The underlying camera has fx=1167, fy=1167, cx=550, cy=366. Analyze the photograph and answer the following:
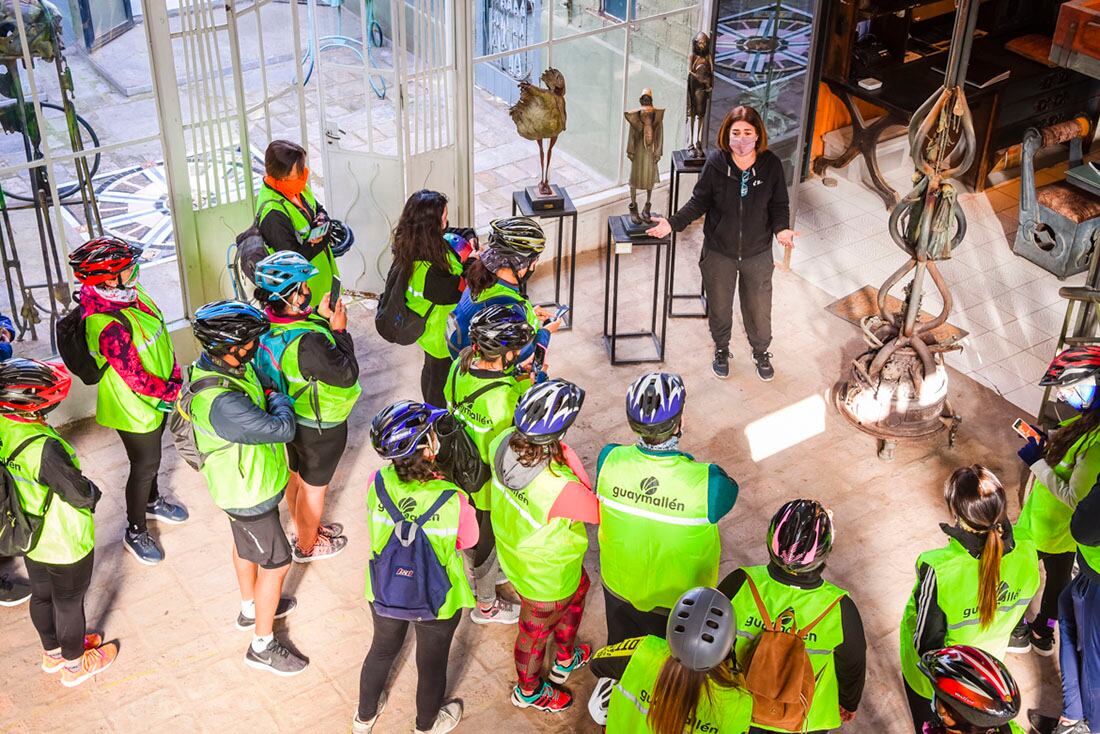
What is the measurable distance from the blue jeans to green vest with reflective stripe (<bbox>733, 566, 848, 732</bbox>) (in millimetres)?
1243

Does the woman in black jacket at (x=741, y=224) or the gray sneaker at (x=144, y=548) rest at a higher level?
the woman in black jacket at (x=741, y=224)

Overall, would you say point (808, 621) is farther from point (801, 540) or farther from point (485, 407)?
point (485, 407)

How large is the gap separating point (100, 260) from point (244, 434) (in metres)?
1.11

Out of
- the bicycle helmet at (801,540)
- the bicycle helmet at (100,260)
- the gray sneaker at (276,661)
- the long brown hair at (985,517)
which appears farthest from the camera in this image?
the gray sneaker at (276,661)

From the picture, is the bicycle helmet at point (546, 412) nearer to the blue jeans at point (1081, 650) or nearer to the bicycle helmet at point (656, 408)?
the bicycle helmet at point (656, 408)

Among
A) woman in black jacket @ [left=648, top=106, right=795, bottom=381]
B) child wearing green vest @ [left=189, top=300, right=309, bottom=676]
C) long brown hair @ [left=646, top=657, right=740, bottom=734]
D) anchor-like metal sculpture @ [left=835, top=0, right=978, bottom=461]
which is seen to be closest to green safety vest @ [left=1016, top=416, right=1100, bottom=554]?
anchor-like metal sculpture @ [left=835, top=0, right=978, bottom=461]

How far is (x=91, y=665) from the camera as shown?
16.0 ft

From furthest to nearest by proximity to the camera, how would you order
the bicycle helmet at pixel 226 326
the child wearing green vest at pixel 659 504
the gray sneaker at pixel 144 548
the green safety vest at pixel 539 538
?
the gray sneaker at pixel 144 548 → the bicycle helmet at pixel 226 326 → the green safety vest at pixel 539 538 → the child wearing green vest at pixel 659 504

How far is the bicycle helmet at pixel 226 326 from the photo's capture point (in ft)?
13.7

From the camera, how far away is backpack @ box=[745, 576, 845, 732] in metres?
3.34

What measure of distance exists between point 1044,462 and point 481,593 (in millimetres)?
2370

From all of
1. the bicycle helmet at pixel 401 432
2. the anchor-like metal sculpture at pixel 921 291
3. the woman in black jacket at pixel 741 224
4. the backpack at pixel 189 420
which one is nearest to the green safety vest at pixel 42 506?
the backpack at pixel 189 420

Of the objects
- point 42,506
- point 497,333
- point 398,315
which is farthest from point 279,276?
point 42,506

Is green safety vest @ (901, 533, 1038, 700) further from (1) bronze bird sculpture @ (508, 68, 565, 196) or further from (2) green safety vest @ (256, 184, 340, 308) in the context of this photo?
(1) bronze bird sculpture @ (508, 68, 565, 196)
